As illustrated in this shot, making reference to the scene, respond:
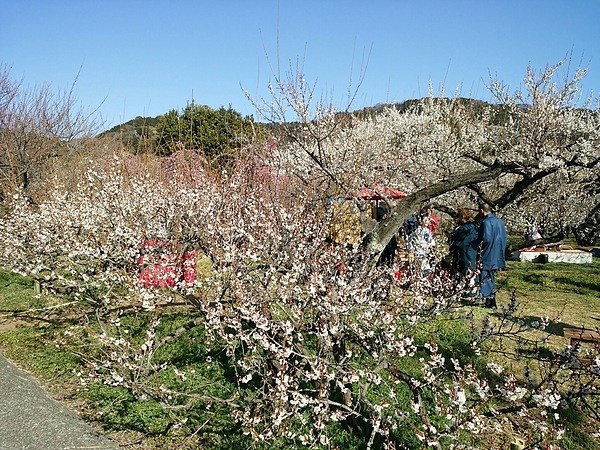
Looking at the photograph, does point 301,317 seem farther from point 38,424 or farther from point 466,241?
point 466,241

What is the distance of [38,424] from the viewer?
4.31 metres

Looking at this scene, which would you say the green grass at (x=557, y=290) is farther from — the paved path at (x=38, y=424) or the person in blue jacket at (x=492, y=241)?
the paved path at (x=38, y=424)

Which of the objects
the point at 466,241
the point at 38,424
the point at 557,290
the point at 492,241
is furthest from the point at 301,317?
the point at 557,290

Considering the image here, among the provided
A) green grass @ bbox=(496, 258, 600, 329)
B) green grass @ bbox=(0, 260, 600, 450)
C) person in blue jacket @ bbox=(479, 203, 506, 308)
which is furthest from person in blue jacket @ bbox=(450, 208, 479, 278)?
green grass @ bbox=(0, 260, 600, 450)

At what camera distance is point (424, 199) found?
5.96 meters

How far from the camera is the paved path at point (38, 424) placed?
3957 millimetres

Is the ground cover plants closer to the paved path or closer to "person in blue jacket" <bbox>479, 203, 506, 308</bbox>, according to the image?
the paved path

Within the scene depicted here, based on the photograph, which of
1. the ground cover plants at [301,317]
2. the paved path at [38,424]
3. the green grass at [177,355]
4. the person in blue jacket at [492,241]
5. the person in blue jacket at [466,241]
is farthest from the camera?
the person in blue jacket at [466,241]

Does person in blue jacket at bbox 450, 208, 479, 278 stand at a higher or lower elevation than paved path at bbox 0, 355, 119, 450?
higher

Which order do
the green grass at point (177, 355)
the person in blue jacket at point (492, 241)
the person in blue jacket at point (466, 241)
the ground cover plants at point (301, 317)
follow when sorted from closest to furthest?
the ground cover plants at point (301, 317) → the green grass at point (177, 355) → the person in blue jacket at point (492, 241) → the person in blue jacket at point (466, 241)

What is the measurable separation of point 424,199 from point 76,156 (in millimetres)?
9697

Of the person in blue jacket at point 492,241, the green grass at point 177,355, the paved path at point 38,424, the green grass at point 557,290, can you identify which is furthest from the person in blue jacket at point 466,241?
the paved path at point 38,424

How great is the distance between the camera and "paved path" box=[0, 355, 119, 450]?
3957mm

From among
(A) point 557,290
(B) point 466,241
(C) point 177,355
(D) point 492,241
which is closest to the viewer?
(C) point 177,355
